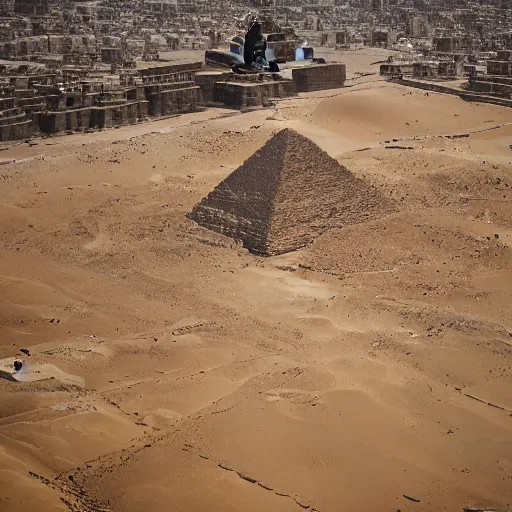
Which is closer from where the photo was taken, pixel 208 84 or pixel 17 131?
pixel 17 131

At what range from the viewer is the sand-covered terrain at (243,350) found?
336 inches

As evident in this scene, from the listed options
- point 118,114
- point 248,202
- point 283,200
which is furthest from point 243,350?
point 118,114

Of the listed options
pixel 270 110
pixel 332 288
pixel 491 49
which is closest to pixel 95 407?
pixel 332 288

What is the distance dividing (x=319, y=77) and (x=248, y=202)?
55.3 ft

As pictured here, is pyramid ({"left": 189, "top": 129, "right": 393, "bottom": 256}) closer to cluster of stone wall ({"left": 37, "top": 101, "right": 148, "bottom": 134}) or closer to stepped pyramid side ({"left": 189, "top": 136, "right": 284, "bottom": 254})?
stepped pyramid side ({"left": 189, "top": 136, "right": 284, "bottom": 254})

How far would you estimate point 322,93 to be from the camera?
30094 millimetres

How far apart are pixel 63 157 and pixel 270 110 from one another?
8389 mm

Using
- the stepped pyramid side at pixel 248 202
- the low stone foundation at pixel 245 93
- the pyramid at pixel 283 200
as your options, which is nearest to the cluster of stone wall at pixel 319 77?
the low stone foundation at pixel 245 93

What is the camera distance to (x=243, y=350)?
37.4ft

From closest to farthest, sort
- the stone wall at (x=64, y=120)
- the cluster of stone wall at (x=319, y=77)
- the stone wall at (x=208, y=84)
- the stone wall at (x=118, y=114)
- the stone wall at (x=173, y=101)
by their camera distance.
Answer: the stone wall at (x=64, y=120) < the stone wall at (x=118, y=114) < the stone wall at (x=173, y=101) < the stone wall at (x=208, y=84) < the cluster of stone wall at (x=319, y=77)

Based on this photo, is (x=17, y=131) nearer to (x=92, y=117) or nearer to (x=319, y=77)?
(x=92, y=117)

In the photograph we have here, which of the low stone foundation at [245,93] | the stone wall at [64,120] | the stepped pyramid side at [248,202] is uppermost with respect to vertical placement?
the low stone foundation at [245,93]

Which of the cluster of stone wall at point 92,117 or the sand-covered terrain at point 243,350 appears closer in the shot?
the sand-covered terrain at point 243,350

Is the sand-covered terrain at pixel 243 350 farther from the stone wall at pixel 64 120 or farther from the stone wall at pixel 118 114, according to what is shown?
the stone wall at pixel 118 114
